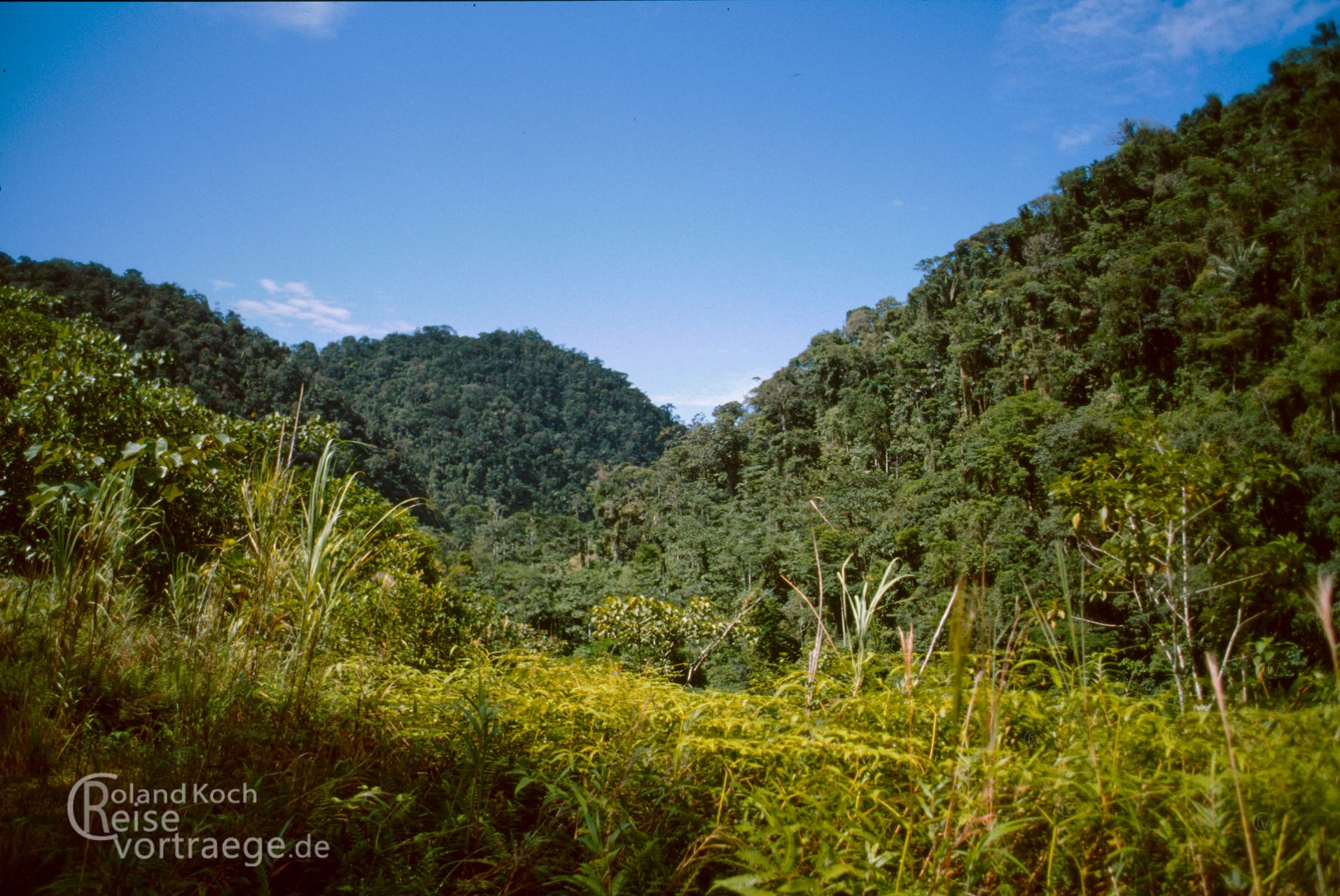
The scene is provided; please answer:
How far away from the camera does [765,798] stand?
3.46 feet

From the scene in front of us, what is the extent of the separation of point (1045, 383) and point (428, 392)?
5111cm

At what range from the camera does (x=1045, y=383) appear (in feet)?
99.0

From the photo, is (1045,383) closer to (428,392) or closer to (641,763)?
(641,763)

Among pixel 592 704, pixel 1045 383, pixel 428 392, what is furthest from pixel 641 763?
pixel 428 392

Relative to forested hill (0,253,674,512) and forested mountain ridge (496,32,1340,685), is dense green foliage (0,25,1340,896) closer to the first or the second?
forested mountain ridge (496,32,1340,685)

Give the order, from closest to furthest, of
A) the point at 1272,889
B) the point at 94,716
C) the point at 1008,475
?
the point at 1272,889 < the point at 94,716 < the point at 1008,475

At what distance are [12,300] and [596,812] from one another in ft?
22.1

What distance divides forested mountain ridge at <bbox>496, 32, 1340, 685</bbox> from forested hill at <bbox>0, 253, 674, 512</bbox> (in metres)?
16.1

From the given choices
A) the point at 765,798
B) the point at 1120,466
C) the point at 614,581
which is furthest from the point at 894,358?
the point at 765,798

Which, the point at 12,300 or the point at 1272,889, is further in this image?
the point at 12,300

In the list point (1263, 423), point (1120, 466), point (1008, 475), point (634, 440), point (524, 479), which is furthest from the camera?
point (634, 440)

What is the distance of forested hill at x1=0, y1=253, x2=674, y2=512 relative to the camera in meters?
25.4

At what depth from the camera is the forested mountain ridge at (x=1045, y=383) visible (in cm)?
1941

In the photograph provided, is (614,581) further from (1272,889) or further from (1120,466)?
(1272,889)
